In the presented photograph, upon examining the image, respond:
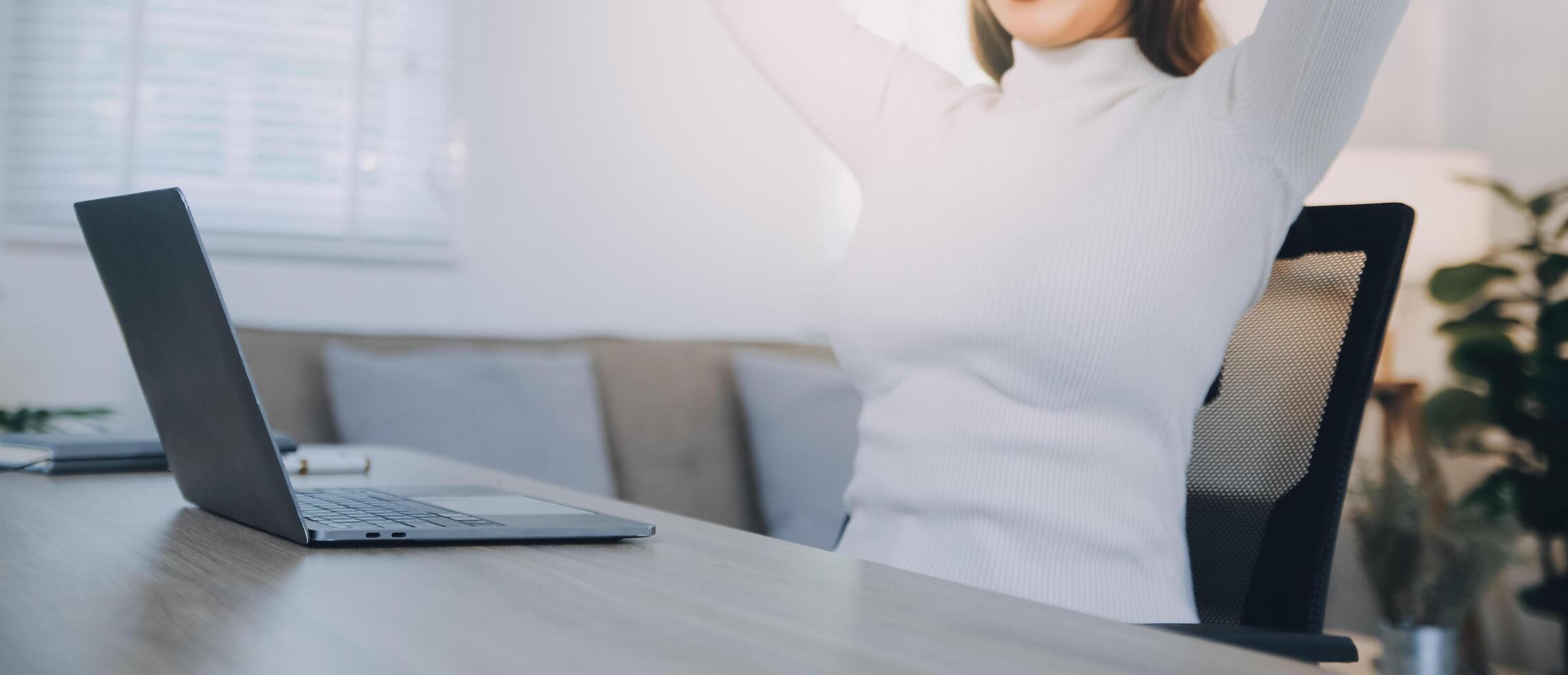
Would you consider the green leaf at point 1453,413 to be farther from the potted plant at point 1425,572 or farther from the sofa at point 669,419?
the sofa at point 669,419

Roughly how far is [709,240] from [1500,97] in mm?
2361

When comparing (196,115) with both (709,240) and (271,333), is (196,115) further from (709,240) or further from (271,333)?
(709,240)

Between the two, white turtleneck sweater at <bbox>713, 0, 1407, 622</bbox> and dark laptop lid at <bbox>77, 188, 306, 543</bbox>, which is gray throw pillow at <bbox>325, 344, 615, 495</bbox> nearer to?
A: white turtleneck sweater at <bbox>713, 0, 1407, 622</bbox>

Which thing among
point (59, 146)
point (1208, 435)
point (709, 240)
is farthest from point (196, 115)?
point (1208, 435)

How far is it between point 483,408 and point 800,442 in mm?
623

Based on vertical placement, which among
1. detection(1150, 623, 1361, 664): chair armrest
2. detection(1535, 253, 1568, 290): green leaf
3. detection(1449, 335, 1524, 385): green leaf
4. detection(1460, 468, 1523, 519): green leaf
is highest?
detection(1150, 623, 1361, 664): chair armrest

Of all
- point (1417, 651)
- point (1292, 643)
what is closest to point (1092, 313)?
point (1292, 643)

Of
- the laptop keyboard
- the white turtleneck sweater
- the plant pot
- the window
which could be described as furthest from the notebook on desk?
the plant pot

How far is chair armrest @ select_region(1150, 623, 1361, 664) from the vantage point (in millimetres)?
710

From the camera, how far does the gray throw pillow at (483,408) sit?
220 cm

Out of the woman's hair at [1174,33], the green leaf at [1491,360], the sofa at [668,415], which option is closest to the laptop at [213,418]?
the woman's hair at [1174,33]

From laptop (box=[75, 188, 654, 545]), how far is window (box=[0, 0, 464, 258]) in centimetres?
201

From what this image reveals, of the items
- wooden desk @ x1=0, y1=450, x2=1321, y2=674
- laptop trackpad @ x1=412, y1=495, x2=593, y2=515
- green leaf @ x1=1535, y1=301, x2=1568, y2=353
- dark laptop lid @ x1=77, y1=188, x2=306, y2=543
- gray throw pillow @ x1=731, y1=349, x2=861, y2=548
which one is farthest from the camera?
green leaf @ x1=1535, y1=301, x2=1568, y2=353

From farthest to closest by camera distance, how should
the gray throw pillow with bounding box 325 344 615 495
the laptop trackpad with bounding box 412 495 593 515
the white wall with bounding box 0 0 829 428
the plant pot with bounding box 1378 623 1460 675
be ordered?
the white wall with bounding box 0 0 829 428
the plant pot with bounding box 1378 623 1460 675
the gray throw pillow with bounding box 325 344 615 495
the laptop trackpad with bounding box 412 495 593 515
